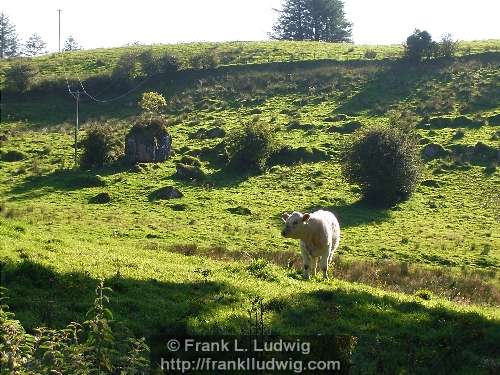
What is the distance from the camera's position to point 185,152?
50.6 m

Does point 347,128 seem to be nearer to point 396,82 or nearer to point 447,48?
point 396,82

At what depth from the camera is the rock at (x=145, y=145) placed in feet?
159

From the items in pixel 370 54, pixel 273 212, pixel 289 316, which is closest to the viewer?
pixel 289 316

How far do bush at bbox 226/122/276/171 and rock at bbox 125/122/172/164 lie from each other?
19.6 feet

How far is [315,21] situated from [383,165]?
8708 cm

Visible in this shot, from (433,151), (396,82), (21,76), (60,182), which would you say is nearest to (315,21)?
(396,82)

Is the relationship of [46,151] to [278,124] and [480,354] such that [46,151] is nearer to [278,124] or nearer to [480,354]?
[278,124]

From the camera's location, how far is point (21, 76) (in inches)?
3105

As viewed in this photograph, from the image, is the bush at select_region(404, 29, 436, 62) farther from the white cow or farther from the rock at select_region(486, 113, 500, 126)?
the white cow

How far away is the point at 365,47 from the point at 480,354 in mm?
84487

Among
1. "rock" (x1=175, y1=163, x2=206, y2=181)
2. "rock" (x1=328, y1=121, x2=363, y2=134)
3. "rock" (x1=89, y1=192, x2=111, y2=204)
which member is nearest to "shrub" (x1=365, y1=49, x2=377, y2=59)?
"rock" (x1=328, y1=121, x2=363, y2=134)

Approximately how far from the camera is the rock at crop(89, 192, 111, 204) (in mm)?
38188

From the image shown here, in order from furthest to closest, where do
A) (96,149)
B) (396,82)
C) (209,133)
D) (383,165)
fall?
1. (396,82)
2. (209,133)
3. (96,149)
4. (383,165)

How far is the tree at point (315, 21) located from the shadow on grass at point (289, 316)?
110 metres
